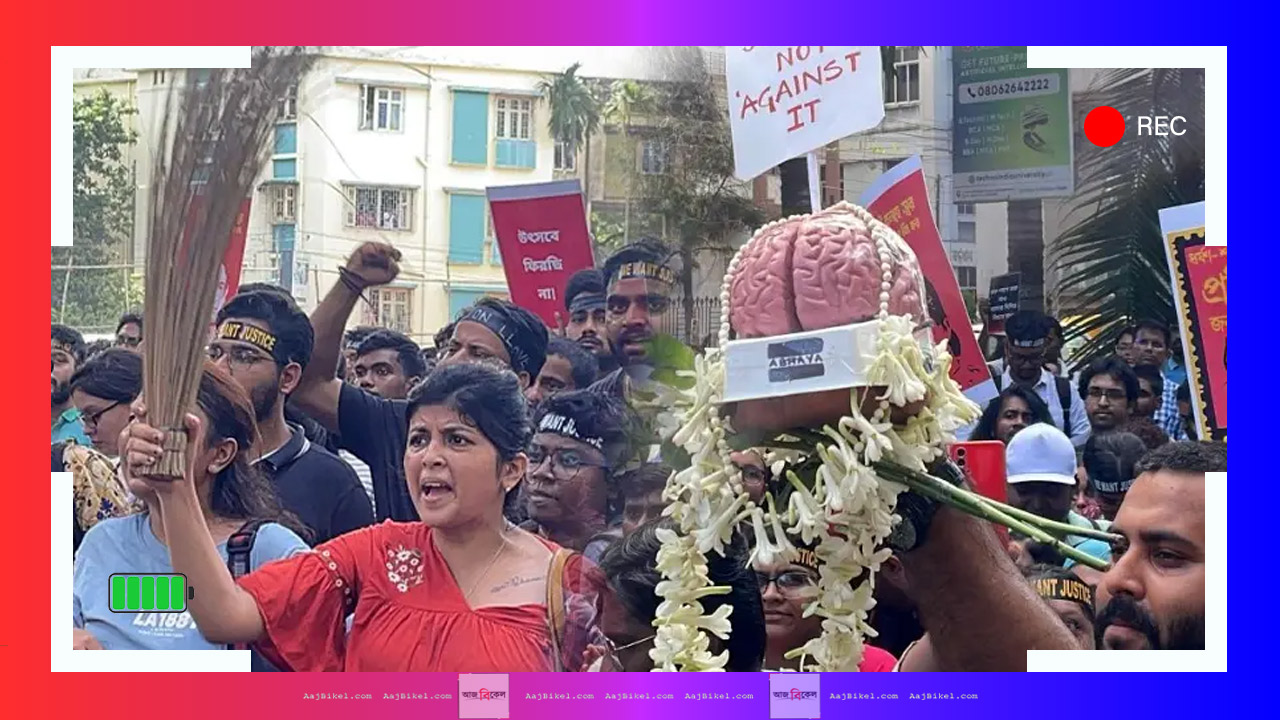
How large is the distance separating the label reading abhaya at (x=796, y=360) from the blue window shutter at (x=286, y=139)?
1.54 meters

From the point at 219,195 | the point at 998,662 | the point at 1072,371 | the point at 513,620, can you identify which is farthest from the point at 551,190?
the point at 998,662

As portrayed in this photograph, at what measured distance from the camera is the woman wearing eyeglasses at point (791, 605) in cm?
352

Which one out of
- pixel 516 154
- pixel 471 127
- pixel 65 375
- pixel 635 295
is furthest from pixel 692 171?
pixel 65 375

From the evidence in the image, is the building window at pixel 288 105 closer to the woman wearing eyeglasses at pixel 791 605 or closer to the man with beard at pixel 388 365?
the man with beard at pixel 388 365

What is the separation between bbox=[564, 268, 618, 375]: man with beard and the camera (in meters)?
3.88

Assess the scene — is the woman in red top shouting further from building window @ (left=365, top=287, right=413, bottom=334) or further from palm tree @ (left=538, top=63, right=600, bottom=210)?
palm tree @ (left=538, top=63, right=600, bottom=210)

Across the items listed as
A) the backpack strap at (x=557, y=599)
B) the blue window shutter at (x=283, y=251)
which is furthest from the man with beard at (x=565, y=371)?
the blue window shutter at (x=283, y=251)

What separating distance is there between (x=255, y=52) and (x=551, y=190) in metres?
0.79

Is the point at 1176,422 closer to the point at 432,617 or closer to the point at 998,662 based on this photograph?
the point at 998,662

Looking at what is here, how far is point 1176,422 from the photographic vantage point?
3867 millimetres

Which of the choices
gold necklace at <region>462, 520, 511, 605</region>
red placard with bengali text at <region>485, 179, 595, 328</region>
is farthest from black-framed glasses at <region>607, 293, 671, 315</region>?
gold necklace at <region>462, 520, 511, 605</region>

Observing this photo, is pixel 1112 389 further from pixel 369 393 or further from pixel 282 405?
pixel 282 405

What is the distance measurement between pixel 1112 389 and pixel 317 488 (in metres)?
1.95

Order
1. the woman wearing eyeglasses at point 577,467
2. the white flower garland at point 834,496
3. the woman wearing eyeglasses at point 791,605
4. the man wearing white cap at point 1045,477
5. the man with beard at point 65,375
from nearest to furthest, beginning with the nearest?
the white flower garland at point 834,496
the woman wearing eyeglasses at point 791,605
the man wearing white cap at point 1045,477
the woman wearing eyeglasses at point 577,467
the man with beard at point 65,375
